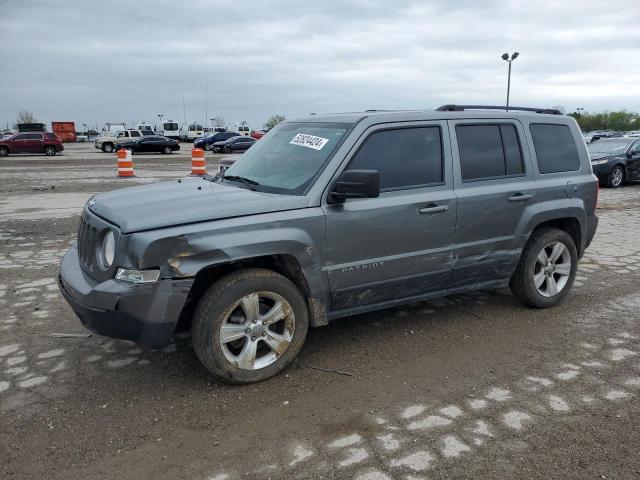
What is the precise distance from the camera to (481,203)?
460cm

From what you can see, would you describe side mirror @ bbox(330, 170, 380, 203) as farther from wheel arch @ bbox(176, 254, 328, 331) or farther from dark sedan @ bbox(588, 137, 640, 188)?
dark sedan @ bbox(588, 137, 640, 188)

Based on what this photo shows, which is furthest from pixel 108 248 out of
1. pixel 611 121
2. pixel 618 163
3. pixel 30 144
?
pixel 611 121

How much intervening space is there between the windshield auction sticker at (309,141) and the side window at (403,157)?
1.01 ft

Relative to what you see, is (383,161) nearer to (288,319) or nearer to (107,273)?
(288,319)

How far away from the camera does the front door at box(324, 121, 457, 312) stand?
3992 millimetres

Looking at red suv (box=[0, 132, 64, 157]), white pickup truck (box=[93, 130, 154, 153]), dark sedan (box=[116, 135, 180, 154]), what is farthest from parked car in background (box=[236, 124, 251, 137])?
red suv (box=[0, 132, 64, 157])

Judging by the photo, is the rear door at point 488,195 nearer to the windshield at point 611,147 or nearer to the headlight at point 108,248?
the headlight at point 108,248

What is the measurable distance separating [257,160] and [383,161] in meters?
1.10

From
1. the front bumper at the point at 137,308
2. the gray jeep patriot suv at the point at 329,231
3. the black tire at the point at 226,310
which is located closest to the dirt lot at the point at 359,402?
the black tire at the point at 226,310

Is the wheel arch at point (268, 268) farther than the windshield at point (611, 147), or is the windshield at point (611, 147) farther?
the windshield at point (611, 147)

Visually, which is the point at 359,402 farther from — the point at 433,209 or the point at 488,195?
the point at 488,195

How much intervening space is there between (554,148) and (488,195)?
1.12 m

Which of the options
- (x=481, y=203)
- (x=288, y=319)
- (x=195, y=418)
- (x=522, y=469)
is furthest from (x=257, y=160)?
(x=522, y=469)

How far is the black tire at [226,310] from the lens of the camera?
3.52m
